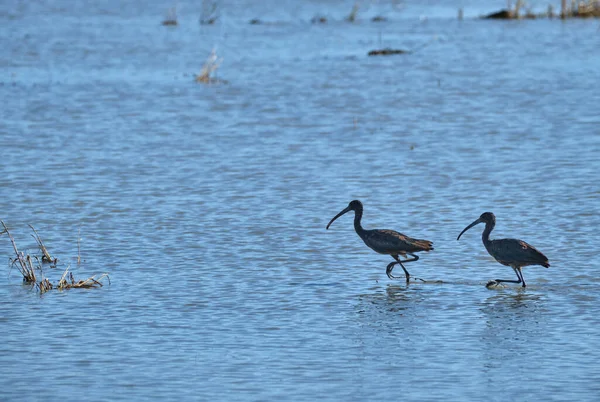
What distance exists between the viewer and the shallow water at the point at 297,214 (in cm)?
922

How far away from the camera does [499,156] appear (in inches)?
764

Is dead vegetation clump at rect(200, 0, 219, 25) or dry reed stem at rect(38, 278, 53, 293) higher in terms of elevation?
dead vegetation clump at rect(200, 0, 219, 25)

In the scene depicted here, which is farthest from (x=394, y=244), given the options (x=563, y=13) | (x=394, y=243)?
(x=563, y=13)

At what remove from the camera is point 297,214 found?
15.5 meters

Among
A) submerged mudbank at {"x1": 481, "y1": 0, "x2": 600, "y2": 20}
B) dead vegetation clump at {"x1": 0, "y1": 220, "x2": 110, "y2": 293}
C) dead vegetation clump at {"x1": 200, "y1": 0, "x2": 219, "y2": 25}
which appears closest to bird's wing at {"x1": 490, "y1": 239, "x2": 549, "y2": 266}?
dead vegetation clump at {"x1": 0, "y1": 220, "x2": 110, "y2": 293}

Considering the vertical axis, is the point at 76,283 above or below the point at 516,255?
below

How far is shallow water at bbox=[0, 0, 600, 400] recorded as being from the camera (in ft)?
30.2

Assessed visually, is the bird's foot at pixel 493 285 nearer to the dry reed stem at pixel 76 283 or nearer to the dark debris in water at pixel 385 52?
the dry reed stem at pixel 76 283

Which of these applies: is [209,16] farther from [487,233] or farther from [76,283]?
[76,283]

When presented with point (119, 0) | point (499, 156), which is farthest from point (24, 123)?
point (119, 0)

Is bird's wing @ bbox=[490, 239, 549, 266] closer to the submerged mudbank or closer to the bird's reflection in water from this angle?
the bird's reflection in water

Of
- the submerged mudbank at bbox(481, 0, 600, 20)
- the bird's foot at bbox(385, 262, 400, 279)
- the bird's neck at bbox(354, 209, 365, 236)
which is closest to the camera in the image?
the bird's foot at bbox(385, 262, 400, 279)

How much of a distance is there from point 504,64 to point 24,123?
1301cm

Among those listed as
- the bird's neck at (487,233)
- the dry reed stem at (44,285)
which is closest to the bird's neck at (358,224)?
the bird's neck at (487,233)
